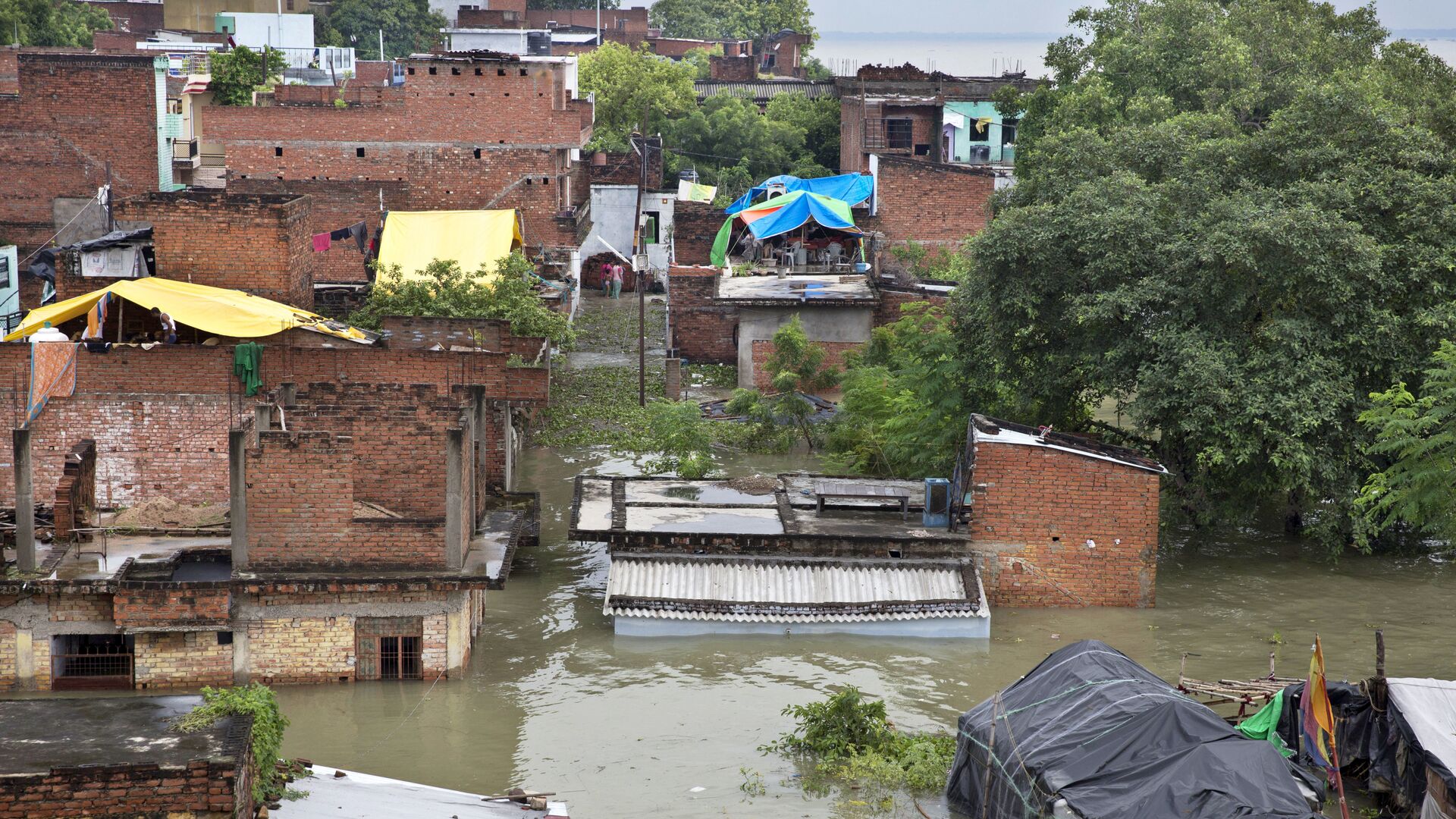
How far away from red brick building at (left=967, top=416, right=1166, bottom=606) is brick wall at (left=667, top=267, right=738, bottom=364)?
16168 millimetres

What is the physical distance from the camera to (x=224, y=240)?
73.2ft

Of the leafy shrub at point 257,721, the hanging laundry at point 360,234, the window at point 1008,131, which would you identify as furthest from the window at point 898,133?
the leafy shrub at point 257,721

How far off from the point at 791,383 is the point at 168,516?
1236 centimetres

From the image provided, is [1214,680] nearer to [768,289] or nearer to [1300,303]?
[1300,303]

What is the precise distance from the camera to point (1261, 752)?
1123cm

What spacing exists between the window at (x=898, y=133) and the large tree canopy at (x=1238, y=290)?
26.8 meters

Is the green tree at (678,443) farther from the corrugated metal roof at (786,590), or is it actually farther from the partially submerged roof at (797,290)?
the corrugated metal roof at (786,590)

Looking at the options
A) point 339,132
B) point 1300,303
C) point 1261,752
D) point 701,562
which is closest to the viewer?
point 1261,752

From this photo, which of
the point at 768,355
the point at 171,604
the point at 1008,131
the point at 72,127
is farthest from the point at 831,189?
the point at 171,604

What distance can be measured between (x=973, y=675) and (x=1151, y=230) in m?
7.10

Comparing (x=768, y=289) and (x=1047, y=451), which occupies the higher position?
(x=768, y=289)

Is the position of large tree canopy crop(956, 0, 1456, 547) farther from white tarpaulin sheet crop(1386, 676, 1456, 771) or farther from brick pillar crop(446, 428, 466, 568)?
brick pillar crop(446, 428, 466, 568)

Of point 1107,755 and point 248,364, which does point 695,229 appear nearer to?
point 248,364

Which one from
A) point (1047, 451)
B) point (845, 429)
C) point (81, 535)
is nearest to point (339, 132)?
point (845, 429)
